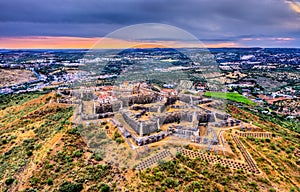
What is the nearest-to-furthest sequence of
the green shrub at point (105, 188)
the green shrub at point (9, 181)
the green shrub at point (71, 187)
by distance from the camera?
the green shrub at point (105, 188) < the green shrub at point (71, 187) < the green shrub at point (9, 181)

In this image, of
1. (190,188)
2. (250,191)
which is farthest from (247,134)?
(190,188)

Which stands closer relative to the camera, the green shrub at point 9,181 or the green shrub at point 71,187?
the green shrub at point 71,187

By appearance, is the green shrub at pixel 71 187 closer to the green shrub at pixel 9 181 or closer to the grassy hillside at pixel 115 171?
the grassy hillside at pixel 115 171

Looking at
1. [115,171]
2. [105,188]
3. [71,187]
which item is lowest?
[71,187]

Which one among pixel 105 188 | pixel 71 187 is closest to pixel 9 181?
pixel 71 187

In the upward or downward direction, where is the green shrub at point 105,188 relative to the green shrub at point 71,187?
upward

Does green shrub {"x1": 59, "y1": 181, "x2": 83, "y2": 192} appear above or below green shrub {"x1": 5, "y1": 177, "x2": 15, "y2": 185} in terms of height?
above

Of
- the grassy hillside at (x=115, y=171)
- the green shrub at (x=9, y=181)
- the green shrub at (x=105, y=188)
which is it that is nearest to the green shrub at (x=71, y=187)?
the grassy hillside at (x=115, y=171)

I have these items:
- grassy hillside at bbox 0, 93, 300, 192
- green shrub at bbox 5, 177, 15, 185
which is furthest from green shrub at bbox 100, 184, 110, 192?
green shrub at bbox 5, 177, 15, 185

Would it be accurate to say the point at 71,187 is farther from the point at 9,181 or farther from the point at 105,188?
the point at 9,181

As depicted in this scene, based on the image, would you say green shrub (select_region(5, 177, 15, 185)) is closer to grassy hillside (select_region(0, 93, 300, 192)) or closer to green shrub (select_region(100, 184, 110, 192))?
grassy hillside (select_region(0, 93, 300, 192))

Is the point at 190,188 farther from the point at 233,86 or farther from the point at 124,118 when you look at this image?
the point at 233,86

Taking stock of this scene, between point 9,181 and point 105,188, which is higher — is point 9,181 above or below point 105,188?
below
